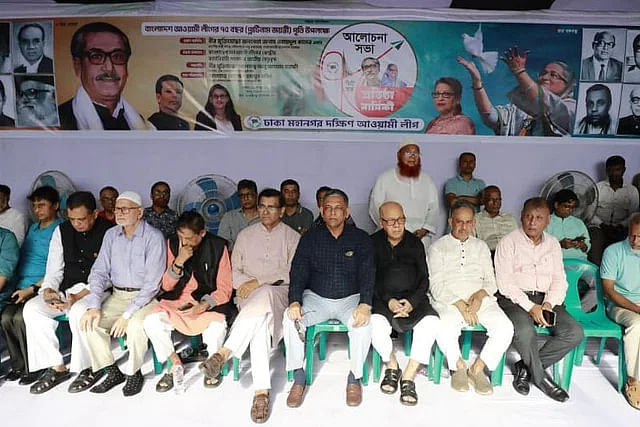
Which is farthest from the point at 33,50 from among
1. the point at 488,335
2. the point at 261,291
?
the point at 488,335

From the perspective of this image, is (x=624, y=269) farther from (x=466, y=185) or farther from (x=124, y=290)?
(x=124, y=290)

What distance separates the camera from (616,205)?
13.1 feet

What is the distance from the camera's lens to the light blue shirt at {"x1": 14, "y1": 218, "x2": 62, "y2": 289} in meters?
3.05

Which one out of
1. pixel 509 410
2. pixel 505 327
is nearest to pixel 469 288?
pixel 505 327

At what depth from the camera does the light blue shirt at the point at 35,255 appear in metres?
3.05

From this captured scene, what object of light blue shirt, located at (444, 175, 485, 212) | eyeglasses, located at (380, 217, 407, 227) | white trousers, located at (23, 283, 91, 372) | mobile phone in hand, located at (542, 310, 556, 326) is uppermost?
light blue shirt, located at (444, 175, 485, 212)

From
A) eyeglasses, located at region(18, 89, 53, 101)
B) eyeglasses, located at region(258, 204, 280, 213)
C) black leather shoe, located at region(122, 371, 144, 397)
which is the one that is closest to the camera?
black leather shoe, located at region(122, 371, 144, 397)

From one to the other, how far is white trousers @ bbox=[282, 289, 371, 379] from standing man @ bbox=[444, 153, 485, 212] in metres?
1.72

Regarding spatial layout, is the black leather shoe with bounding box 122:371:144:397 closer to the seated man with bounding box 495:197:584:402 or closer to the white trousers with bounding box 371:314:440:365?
the white trousers with bounding box 371:314:440:365

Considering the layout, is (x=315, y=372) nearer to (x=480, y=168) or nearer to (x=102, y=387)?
(x=102, y=387)

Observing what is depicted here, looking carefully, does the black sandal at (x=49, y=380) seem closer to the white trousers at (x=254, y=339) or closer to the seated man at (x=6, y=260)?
the seated man at (x=6, y=260)

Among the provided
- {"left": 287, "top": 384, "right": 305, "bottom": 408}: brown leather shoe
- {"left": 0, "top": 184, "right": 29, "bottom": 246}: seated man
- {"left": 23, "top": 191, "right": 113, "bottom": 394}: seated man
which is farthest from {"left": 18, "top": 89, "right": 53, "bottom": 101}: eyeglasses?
{"left": 287, "top": 384, "right": 305, "bottom": 408}: brown leather shoe

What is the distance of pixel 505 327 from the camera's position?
2.59 meters

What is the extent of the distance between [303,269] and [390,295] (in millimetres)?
517
